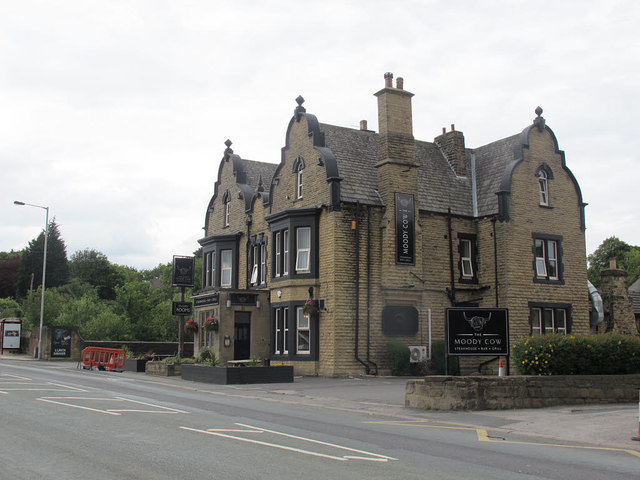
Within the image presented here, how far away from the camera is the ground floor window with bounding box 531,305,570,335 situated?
102ft

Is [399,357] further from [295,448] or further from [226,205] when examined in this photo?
[295,448]

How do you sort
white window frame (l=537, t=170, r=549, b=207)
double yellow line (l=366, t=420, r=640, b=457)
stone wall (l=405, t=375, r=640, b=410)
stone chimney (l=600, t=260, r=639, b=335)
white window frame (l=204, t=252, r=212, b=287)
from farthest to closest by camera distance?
white window frame (l=204, t=252, r=212, b=287), stone chimney (l=600, t=260, r=639, b=335), white window frame (l=537, t=170, r=549, b=207), stone wall (l=405, t=375, r=640, b=410), double yellow line (l=366, t=420, r=640, b=457)

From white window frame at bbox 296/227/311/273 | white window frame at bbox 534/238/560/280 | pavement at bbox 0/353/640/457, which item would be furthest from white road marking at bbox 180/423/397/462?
white window frame at bbox 534/238/560/280

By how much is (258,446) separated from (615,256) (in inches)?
2924

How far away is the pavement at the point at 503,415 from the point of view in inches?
479

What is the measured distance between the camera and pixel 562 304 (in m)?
31.8

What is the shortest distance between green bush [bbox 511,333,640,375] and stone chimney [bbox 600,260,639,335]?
1839cm

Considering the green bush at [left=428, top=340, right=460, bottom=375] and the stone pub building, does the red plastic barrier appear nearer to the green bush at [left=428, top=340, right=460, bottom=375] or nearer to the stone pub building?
the stone pub building

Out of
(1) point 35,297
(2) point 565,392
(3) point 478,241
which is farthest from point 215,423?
(1) point 35,297

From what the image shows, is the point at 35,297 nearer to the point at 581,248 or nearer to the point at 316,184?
the point at 316,184

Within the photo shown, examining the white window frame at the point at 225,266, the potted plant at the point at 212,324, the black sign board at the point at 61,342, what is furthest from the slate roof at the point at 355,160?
the black sign board at the point at 61,342

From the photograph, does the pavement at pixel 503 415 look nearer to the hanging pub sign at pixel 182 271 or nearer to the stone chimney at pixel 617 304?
the hanging pub sign at pixel 182 271

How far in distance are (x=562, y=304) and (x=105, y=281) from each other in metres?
83.6

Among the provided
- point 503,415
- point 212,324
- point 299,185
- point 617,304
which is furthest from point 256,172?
point 503,415
